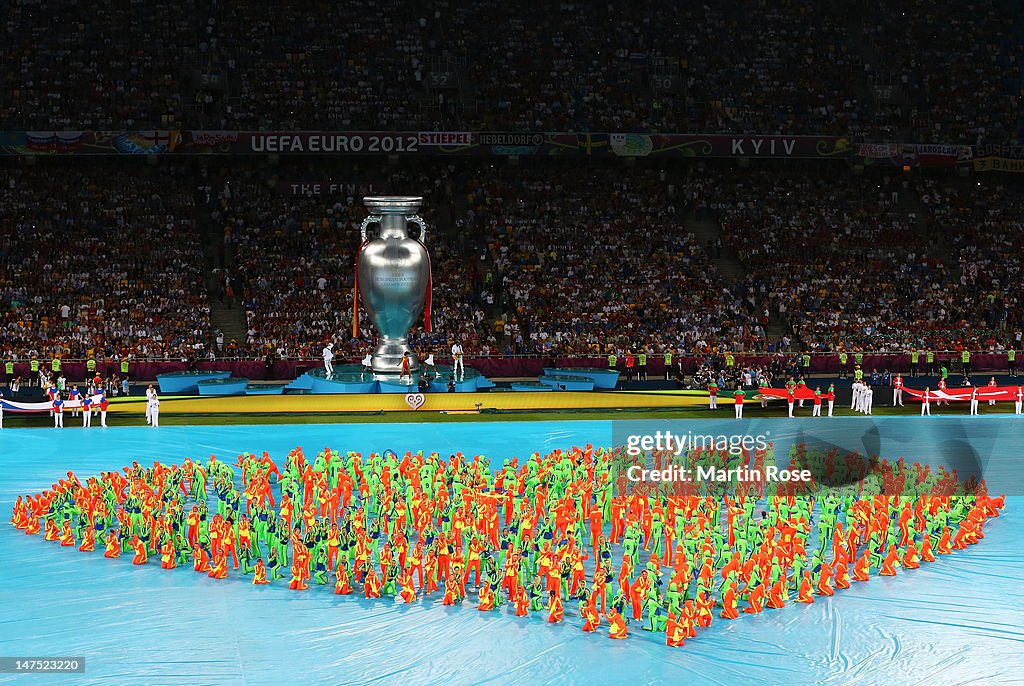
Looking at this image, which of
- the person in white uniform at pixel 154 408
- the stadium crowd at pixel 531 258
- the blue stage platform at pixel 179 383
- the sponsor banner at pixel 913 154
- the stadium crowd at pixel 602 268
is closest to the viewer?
the person in white uniform at pixel 154 408

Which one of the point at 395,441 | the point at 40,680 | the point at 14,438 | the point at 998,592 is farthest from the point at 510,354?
the point at 40,680

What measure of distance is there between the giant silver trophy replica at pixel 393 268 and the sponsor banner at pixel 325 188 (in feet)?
50.2

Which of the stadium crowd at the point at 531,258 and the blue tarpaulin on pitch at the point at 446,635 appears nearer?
the blue tarpaulin on pitch at the point at 446,635

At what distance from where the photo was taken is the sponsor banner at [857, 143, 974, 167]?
159 feet

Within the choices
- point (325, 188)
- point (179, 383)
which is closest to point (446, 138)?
point (325, 188)

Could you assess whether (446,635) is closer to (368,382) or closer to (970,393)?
(368,382)

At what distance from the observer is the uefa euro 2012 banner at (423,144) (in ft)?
146

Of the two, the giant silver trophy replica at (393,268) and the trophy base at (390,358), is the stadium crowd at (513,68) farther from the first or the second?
the trophy base at (390,358)

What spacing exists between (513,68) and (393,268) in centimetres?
2217

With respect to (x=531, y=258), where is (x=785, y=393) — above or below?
below

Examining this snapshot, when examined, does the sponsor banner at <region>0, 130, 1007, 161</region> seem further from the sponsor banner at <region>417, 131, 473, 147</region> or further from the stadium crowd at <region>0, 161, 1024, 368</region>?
the stadium crowd at <region>0, 161, 1024, 368</region>

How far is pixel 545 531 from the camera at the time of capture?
1592cm

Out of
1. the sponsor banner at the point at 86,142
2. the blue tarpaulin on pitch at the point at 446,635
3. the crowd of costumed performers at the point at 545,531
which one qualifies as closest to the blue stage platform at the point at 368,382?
the crowd of costumed performers at the point at 545,531

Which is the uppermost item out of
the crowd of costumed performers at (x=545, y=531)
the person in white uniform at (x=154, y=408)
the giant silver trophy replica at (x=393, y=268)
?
the giant silver trophy replica at (x=393, y=268)
